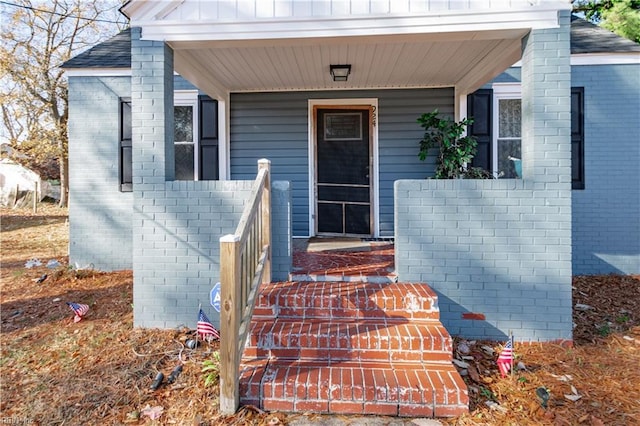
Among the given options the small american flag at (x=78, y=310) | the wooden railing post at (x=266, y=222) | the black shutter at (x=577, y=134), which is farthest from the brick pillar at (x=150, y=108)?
the black shutter at (x=577, y=134)

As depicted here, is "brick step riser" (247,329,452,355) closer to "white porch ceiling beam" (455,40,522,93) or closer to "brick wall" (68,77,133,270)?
"white porch ceiling beam" (455,40,522,93)

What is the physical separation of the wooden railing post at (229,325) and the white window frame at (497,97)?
14.4 feet

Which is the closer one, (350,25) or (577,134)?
(350,25)

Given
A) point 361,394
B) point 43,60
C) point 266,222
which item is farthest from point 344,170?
point 43,60

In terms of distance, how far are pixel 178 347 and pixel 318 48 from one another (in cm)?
319

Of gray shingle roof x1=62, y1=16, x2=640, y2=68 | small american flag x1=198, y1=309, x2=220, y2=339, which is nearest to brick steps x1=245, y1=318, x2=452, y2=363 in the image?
small american flag x1=198, y1=309, x2=220, y2=339

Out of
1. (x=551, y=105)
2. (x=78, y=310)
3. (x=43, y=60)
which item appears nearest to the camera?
(x=551, y=105)

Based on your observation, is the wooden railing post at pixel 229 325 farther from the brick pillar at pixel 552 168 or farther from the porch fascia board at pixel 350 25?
the brick pillar at pixel 552 168

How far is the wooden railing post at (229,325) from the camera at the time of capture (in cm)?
219

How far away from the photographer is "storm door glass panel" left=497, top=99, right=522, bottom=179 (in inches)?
210

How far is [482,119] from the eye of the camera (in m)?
5.29

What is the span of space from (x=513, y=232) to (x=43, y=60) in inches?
559

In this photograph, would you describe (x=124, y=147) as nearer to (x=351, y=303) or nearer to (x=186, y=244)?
(x=186, y=244)

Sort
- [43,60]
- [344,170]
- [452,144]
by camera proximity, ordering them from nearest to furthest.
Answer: [452,144]
[344,170]
[43,60]
